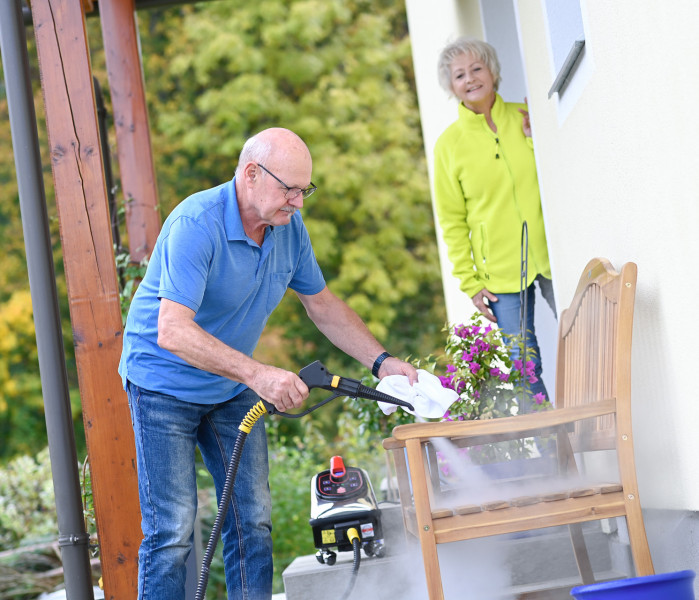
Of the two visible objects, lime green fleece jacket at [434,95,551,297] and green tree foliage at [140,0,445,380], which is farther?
green tree foliage at [140,0,445,380]

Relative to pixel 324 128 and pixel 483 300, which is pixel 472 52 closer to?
pixel 483 300

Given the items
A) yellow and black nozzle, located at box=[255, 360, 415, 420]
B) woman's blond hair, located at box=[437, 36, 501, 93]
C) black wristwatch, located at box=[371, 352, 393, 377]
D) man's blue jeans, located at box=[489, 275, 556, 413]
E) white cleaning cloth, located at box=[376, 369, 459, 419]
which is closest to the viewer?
yellow and black nozzle, located at box=[255, 360, 415, 420]

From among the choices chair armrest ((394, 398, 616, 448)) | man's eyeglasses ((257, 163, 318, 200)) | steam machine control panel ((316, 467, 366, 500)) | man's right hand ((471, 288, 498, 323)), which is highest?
man's eyeglasses ((257, 163, 318, 200))

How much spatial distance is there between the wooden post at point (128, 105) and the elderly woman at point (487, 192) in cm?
171

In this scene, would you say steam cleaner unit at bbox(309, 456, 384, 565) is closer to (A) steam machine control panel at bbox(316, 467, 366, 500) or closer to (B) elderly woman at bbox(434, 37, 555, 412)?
(A) steam machine control panel at bbox(316, 467, 366, 500)

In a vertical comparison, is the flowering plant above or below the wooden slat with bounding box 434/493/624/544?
above

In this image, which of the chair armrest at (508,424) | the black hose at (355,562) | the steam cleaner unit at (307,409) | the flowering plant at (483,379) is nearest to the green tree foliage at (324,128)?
the flowering plant at (483,379)

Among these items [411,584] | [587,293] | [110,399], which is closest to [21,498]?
[110,399]

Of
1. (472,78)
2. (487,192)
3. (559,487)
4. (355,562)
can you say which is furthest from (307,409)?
(472,78)

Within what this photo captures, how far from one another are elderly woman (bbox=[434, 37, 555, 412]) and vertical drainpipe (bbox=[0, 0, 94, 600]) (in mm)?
1679

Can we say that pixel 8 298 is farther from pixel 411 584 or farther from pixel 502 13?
pixel 411 584

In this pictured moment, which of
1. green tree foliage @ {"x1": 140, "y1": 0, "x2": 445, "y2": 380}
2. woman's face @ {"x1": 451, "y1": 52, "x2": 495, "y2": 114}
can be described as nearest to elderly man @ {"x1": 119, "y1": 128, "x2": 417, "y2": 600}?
woman's face @ {"x1": 451, "y1": 52, "x2": 495, "y2": 114}

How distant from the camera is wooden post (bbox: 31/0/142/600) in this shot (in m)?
3.31

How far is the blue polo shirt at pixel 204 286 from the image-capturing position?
8.18ft
